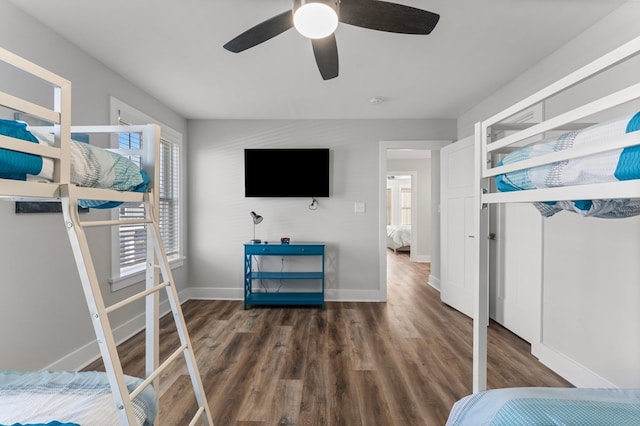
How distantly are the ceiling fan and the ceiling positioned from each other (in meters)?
0.28

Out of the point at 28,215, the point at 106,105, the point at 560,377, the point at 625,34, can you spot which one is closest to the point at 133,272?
the point at 28,215

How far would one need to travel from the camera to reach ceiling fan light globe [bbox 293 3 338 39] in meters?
1.37

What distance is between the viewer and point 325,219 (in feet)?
13.3

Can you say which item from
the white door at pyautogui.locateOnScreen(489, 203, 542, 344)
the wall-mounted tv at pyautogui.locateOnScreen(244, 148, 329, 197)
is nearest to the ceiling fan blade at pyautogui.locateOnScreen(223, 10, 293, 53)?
the wall-mounted tv at pyautogui.locateOnScreen(244, 148, 329, 197)

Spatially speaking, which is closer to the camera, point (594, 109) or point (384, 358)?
point (594, 109)

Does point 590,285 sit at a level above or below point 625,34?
below

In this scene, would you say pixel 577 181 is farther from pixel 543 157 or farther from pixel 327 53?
pixel 327 53

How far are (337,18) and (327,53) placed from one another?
1.25 feet

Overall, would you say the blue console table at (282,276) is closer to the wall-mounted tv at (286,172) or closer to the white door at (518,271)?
the wall-mounted tv at (286,172)

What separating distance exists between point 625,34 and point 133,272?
13.5ft

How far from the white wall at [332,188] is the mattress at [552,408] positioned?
286 centimetres

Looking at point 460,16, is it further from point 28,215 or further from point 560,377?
point 28,215

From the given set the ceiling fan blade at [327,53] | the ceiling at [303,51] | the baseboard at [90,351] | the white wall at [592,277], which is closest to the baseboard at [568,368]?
the white wall at [592,277]

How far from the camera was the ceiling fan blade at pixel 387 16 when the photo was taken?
1421 millimetres
